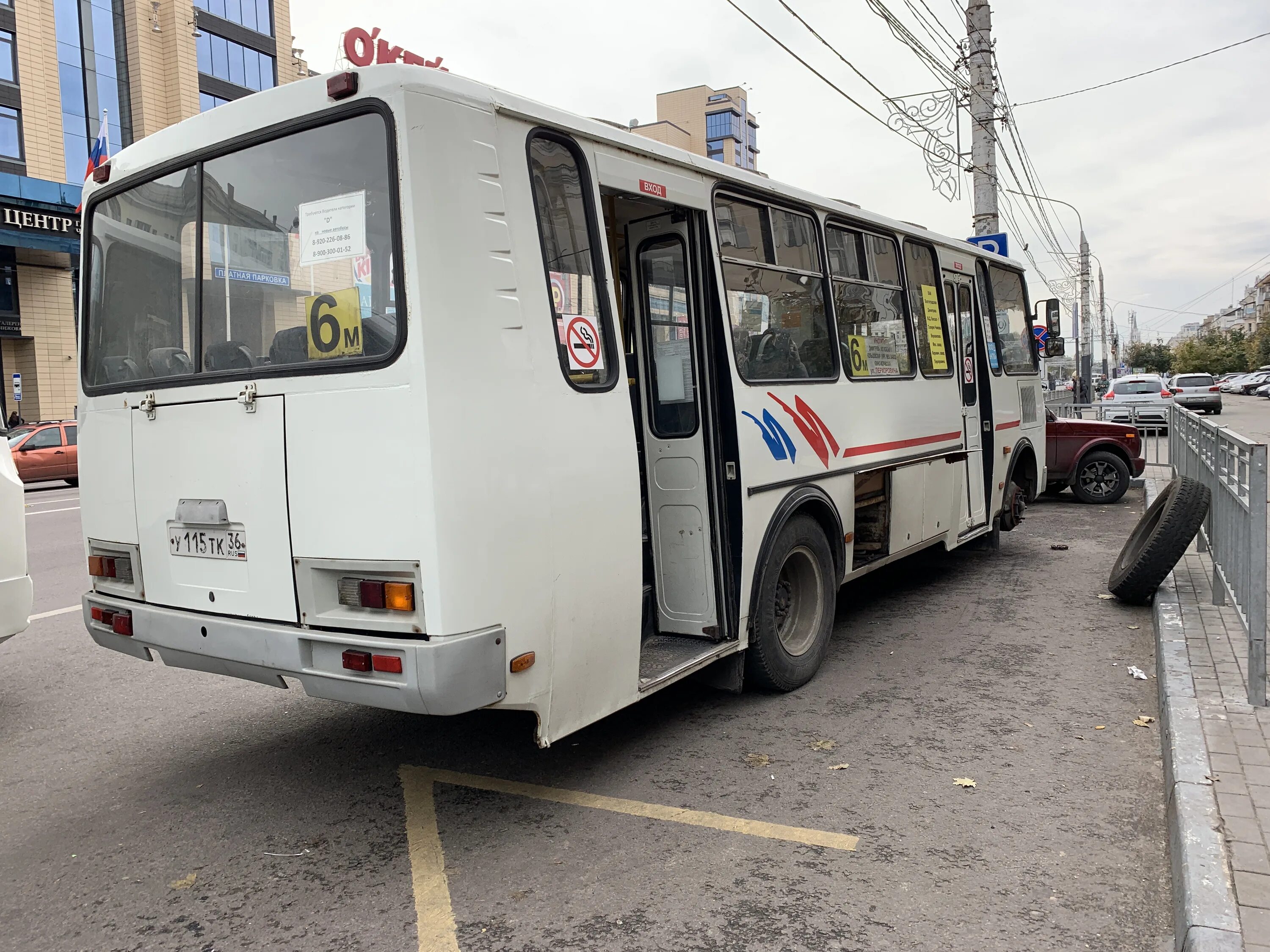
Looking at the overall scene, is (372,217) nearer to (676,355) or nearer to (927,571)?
(676,355)

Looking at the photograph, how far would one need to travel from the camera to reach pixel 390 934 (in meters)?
3.32

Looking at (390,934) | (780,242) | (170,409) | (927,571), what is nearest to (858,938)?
(390,934)

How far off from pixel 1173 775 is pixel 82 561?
396 inches

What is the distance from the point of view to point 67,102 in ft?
114

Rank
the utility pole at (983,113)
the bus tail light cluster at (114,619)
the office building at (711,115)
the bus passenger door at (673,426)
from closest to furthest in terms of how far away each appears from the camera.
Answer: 1. the bus tail light cluster at (114,619)
2. the bus passenger door at (673,426)
3. the utility pole at (983,113)
4. the office building at (711,115)

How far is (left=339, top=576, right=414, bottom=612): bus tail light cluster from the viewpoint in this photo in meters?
3.58

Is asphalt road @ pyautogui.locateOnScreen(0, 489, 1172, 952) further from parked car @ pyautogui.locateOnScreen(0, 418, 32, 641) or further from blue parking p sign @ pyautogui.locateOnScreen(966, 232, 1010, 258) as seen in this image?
blue parking p sign @ pyautogui.locateOnScreen(966, 232, 1010, 258)

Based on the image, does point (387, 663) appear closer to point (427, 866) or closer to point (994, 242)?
point (427, 866)

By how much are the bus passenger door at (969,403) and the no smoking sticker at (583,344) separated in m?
5.03

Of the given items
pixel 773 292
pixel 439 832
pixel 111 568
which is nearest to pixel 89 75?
pixel 111 568

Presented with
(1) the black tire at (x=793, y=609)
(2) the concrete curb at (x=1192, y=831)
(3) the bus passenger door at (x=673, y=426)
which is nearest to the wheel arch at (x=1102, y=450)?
(2) the concrete curb at (x=1192, y=831)

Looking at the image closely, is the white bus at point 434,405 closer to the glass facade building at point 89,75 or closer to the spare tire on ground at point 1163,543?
the spare tire on ground at point 1163,543

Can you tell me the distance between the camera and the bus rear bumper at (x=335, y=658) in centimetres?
352

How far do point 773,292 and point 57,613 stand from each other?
630cm
